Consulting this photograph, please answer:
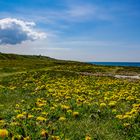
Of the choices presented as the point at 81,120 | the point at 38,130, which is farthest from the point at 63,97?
the point at 38,130

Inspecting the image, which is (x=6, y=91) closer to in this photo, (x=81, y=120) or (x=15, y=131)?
(x=81, y=120)

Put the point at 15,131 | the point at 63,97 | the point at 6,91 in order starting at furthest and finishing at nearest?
1. the point at 6,91
2. the point at 63,97
3. the point at 15,131

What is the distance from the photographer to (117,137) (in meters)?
9.67

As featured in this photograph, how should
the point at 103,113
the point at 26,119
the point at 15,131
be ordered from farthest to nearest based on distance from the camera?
the point at 103,113
the point at 26,119
the point at 15,131

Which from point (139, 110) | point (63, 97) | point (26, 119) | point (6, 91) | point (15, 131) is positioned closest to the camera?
point (15, 131)

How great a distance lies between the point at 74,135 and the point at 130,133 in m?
1.67

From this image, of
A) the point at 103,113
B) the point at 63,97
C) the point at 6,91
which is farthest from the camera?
the point at 6,91

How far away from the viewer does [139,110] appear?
11602mm

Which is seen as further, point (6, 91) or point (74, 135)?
point (6, 91)

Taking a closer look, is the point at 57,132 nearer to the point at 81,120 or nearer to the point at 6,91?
the point at 81,120

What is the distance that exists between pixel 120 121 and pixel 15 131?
3580mm

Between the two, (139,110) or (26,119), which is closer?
(26,119)

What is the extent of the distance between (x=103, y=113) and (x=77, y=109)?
122cm

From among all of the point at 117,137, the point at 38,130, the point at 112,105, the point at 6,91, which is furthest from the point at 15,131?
the point at 6,91
